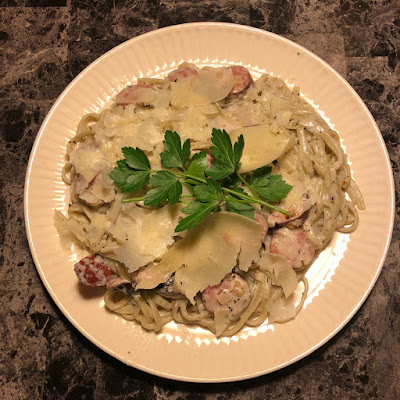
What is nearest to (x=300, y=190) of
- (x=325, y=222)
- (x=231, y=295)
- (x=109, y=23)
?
(x=325, y=222)

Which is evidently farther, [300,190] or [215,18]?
[215,18]

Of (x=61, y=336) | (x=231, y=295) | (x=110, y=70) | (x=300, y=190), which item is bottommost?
(x=61, y=336)

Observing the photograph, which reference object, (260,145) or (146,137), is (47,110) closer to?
(146,137)

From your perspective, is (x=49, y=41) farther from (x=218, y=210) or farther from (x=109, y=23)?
(x=218, y=210)

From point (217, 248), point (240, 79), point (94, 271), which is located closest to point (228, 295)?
point (217, 248)

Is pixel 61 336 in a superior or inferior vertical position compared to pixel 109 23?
inferior

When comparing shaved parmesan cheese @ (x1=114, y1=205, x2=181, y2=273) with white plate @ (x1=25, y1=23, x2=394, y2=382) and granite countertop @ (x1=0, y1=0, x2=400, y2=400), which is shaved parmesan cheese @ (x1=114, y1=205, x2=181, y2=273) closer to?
white plate @ (x1=25, y1=23, x2=394, y2=382)

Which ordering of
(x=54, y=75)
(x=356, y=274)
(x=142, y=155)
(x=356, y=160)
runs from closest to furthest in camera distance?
(x=142, y=155), (x=356, y=274), (x=356, y=160), (x=54, y=75)
